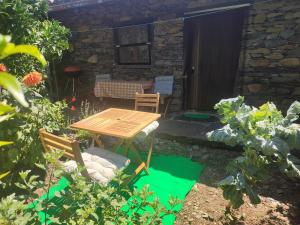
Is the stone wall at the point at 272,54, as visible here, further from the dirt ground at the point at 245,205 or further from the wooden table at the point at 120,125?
the wooden table at the point at 120,125

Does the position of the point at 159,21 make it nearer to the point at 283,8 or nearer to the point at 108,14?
the point at 108,14

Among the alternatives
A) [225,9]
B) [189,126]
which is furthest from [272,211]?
[225,9]

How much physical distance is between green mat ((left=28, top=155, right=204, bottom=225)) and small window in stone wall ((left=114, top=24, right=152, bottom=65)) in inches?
136

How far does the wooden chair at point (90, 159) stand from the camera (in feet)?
7.86

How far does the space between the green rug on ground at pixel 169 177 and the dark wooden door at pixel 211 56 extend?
8.19 ft

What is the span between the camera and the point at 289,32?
463cm

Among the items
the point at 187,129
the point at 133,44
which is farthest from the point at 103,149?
the point at 133,44

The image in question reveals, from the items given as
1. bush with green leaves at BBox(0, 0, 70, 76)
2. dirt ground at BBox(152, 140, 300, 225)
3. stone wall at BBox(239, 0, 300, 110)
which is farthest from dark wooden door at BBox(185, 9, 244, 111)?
bush with green leaves at BBox(0, 0, 70, 76)

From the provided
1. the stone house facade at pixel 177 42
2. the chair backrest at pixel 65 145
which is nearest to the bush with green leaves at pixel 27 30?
the chair backrest at pixel 65 145

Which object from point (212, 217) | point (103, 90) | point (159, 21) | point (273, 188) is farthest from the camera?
point (103, 90)

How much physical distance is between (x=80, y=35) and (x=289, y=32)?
5.80 m

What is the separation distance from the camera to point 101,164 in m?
2.93

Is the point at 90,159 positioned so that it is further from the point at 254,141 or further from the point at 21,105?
the point at 254,141

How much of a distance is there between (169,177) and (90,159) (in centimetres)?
126
